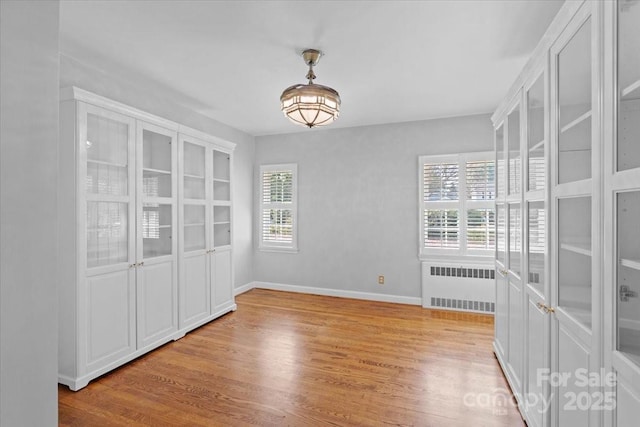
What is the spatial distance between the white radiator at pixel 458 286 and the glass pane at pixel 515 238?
196 centimetres

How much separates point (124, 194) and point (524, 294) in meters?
3.35

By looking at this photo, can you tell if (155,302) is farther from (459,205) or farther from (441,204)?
(459,205)

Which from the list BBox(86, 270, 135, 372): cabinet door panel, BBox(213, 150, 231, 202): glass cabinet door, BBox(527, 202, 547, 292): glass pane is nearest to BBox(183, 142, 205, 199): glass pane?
BBox(213, 150, 231, 202): glass cabinet door

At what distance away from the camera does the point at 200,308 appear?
3873 mm

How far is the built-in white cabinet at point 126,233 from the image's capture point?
2539mm

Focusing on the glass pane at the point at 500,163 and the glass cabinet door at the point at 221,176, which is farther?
the glass cabinet door at the point at 221,176

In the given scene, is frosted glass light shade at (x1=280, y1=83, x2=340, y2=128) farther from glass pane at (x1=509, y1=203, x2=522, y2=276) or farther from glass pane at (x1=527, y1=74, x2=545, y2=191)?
glass pane at (x1=509, y1=203, x2=522, y2=276)

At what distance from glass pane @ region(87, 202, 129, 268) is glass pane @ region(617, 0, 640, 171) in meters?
3.35

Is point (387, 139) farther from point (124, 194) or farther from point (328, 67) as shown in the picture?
point (124, 194)

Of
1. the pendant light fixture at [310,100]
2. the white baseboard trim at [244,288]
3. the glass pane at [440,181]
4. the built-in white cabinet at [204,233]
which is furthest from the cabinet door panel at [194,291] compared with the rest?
the glass pane at [440,181]

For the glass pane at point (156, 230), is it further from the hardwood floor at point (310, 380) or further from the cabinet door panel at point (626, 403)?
the cabinet door panel at point (626, 403)

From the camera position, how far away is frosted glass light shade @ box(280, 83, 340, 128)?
254 cm

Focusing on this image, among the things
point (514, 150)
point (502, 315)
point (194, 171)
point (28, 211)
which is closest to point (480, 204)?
point (502, 315)

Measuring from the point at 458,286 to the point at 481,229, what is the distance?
84 centimetres
